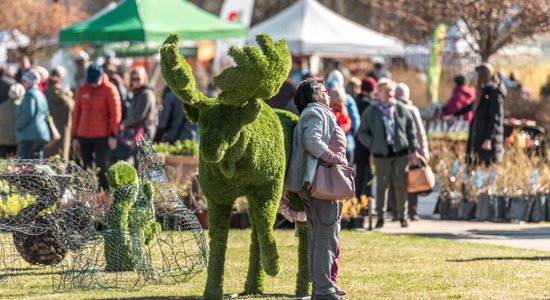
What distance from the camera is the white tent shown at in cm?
2830

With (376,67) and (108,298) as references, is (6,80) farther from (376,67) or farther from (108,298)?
(108,298)

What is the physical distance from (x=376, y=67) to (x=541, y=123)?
3617 mm

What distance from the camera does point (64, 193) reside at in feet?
36.9

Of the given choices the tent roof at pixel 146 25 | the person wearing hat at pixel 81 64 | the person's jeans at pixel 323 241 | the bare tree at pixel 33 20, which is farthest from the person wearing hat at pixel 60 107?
the bare tree at pixel 33 20

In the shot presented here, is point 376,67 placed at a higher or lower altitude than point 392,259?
higher

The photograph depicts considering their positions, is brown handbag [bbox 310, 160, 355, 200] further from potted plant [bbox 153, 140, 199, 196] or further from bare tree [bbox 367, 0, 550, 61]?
bare tree [bbox 367, 0, 550, 61]

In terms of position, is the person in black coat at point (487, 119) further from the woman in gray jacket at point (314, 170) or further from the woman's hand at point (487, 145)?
the woman in gray jacket at point (314, 170)

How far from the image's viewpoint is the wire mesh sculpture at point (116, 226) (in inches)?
420

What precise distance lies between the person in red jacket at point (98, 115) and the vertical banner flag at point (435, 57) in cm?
873

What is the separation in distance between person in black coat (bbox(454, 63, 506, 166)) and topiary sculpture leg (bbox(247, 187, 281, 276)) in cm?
783

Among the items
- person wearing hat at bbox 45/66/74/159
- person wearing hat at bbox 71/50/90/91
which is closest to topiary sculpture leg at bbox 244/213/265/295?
person wearing hat at bbox 45/66/74/159

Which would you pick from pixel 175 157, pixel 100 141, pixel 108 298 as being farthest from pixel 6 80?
pixel 108 298

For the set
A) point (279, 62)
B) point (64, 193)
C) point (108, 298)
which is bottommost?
point (108, 298)

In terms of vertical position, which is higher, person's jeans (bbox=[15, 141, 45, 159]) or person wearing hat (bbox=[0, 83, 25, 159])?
person wearing hat (bbox=[0, 83, 25, 159])
